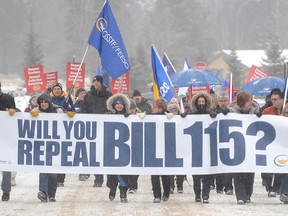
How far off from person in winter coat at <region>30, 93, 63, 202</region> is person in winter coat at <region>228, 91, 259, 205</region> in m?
2.57

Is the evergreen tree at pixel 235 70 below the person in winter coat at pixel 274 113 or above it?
above

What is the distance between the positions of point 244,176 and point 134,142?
5.39ft

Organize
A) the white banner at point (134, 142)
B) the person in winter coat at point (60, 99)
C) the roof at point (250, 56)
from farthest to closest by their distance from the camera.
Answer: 1. the roof at point (250, 56)
2. the person in winter coat at point (60, 99)
3. the white banner at point (134, 142)

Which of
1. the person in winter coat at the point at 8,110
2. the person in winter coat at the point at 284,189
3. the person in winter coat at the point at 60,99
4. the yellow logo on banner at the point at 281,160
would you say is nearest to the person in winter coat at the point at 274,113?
the yellow logo on banner at the point at 281,160

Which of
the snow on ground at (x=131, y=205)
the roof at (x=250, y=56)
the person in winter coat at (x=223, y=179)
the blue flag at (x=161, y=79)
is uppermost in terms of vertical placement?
the roof at (x=250, y=56)

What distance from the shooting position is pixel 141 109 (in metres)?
16.4

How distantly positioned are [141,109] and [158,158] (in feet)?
11.7

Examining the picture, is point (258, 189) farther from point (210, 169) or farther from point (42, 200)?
point (42, 200)

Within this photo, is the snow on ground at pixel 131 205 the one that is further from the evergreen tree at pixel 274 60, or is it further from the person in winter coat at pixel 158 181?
the evergreen tree at pixel 274 60

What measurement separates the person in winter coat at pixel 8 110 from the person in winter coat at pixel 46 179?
0.33 meters

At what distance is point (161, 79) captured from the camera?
16422mm

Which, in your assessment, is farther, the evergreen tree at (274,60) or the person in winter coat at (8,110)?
the evergreen tree at (274,60)

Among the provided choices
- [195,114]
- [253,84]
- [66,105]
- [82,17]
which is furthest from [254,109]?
[82,17]

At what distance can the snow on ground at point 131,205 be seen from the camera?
453 inches
